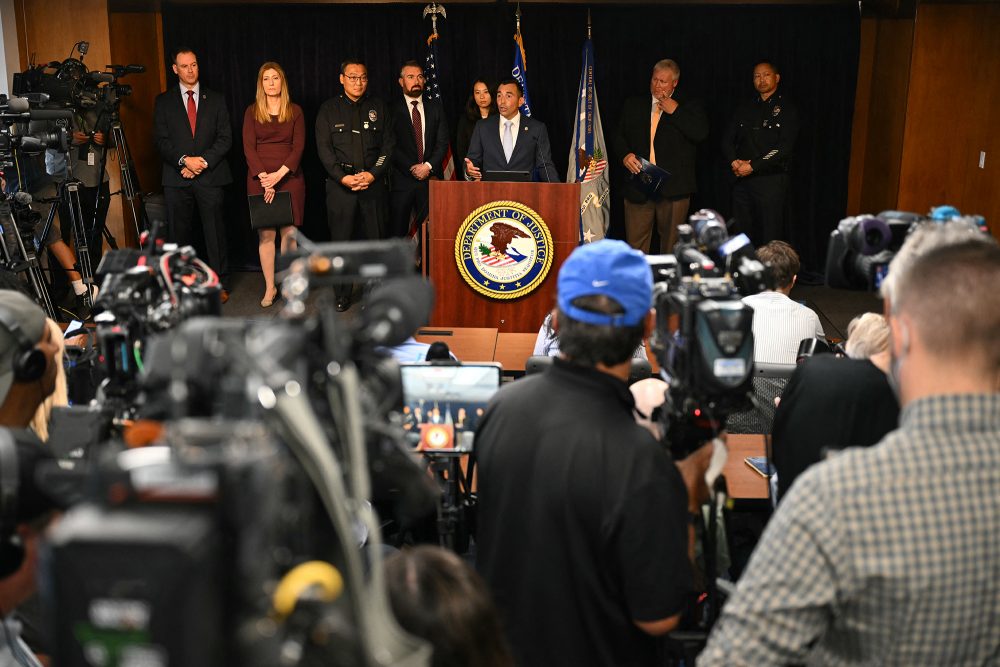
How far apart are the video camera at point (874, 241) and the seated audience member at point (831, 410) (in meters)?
0.20

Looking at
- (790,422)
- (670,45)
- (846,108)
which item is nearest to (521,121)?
(670,45)

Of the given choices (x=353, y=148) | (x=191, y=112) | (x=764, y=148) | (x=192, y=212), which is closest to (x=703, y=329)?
(x=353, y=148)

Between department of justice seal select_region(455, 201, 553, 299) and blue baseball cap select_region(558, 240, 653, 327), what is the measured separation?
3.28 m

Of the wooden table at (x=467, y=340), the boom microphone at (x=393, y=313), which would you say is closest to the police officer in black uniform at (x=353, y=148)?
the wooden table at (x=467, y=340)

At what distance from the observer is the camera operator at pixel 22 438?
1369 mm

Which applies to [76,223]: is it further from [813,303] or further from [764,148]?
[813,303]

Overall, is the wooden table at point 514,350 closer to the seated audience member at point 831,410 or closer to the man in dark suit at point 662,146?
the seated audience member at point 831,410

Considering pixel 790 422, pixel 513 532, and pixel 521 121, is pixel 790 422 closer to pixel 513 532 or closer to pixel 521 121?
pixel 513 532

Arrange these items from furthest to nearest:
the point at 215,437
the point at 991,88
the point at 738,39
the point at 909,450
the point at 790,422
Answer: the point at 738,39
the point at 991,88
the point at 790,422
the point at 909,450
the point at 215,437

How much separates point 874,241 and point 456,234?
10.6 ft

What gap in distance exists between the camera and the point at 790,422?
7.63 ft

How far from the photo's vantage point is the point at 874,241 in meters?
2.14

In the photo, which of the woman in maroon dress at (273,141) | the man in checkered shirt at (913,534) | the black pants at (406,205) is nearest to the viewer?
the man in checkered shirt at (913,534)

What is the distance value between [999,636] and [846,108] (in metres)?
7.13
